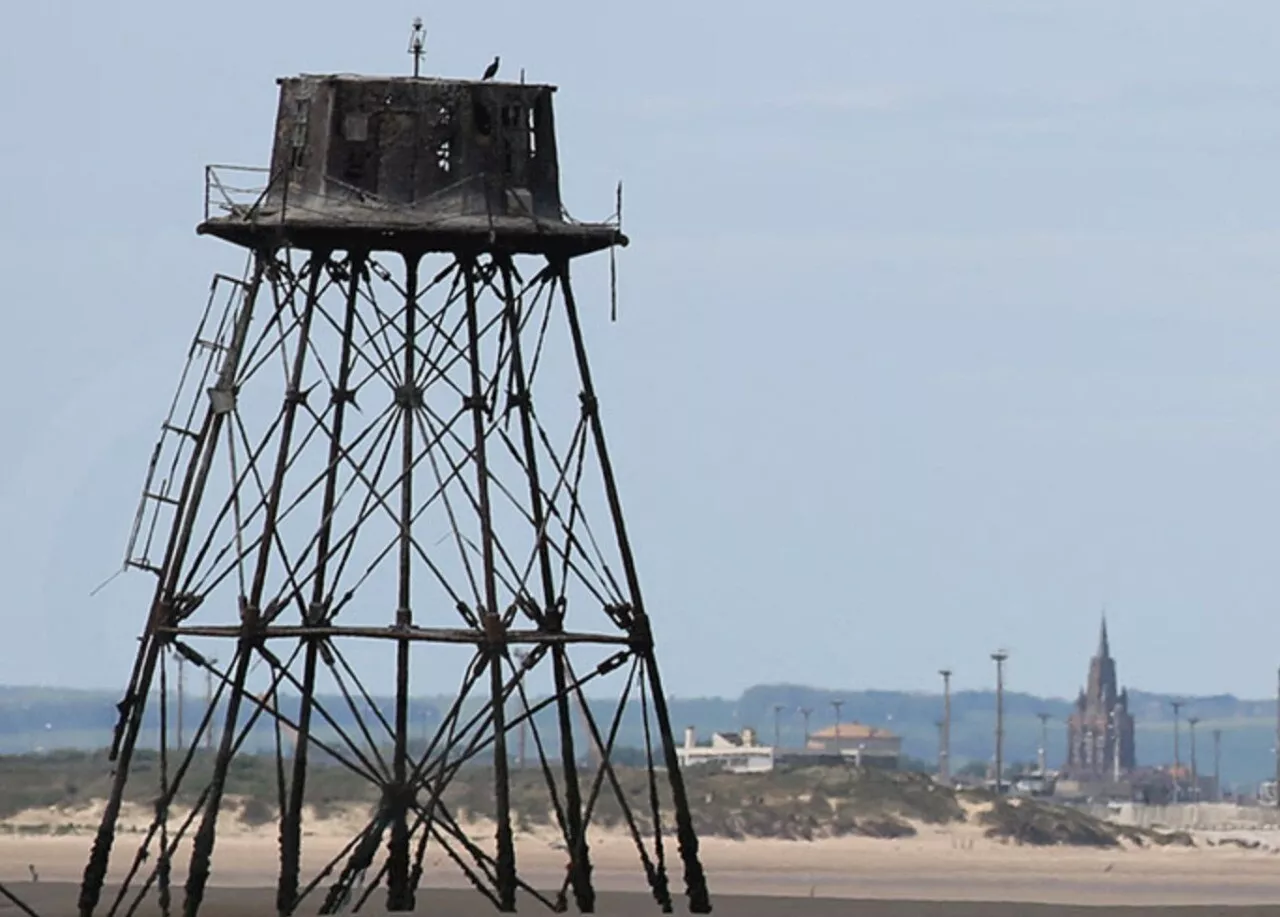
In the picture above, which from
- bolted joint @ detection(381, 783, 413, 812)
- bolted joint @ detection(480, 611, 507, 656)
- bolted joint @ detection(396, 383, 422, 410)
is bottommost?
bolted joint @ detection(381, 783, 413, 812)

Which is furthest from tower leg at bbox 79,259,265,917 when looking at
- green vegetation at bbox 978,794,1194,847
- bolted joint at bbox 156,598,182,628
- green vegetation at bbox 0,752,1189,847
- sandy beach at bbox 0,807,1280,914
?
green vegetation at bbox 978,794,1194,847

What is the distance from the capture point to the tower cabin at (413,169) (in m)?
51.1

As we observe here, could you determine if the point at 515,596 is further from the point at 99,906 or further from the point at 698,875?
the point at 99,906

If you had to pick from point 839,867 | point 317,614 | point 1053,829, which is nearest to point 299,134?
point 317,614

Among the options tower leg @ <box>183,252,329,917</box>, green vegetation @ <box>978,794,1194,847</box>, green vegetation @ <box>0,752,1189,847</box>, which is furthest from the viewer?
green vegetation @ <box>978,794,1194,847</box>

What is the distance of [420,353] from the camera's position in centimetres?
5238

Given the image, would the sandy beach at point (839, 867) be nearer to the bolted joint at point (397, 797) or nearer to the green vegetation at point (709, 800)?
the green vegetation at point (709, 800)

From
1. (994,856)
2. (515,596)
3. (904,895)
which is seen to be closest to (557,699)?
(515,596)

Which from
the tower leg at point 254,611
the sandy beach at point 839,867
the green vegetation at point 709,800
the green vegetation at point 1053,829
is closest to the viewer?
the tower leg at point 254,611

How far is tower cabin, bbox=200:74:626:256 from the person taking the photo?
168 feet

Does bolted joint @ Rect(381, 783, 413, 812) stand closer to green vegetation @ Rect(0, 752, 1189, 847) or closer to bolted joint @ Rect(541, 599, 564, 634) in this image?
bolted joint @ Rect(541, 599, 564, 634)

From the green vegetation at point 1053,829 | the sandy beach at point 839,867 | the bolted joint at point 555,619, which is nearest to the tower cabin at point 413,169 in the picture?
the bolted joint at point 555,619

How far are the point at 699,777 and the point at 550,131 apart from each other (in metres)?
64.9

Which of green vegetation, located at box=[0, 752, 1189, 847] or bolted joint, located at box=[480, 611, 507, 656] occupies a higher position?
green vegetation, located at box=[0, 752, 1189, 847]
